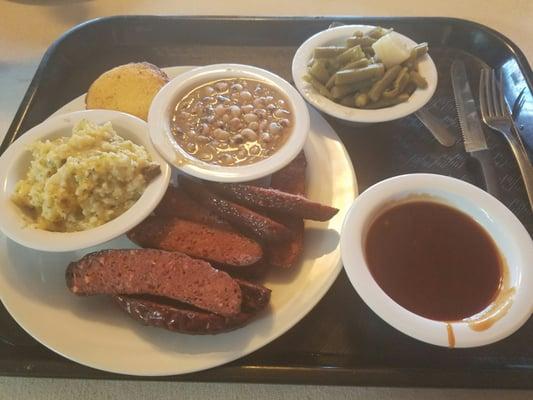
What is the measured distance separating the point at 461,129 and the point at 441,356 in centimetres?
118

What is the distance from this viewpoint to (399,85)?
2205 millimetres

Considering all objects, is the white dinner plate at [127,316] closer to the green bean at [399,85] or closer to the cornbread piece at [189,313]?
the cornbread piece at [189,313]

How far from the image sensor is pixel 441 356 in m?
1.60

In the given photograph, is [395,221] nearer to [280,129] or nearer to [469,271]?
[469,271]

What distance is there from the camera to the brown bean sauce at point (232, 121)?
1.94 meters

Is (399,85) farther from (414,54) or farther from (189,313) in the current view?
(189,313)

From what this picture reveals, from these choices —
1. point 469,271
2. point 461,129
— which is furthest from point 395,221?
point 461,129

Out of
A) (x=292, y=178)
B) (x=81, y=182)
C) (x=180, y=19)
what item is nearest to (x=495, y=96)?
(x=292, y=178)

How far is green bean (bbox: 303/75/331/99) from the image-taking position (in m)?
2.22

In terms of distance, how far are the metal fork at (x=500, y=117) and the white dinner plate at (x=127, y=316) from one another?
865 millimetres

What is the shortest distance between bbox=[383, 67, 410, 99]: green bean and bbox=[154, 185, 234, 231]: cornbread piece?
3.48ft

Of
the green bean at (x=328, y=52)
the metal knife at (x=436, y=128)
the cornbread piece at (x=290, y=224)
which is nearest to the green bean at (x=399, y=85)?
the metal knife at (x=436, y=128)

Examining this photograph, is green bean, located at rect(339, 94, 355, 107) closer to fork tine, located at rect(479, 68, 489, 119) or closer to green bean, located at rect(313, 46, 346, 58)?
green bean, located at rect(313, 46, 346, 58)

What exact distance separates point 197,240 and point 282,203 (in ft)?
1.18
